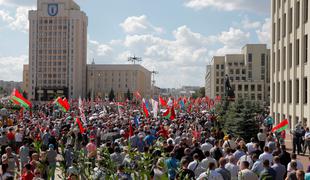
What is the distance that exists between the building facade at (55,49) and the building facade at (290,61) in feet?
337

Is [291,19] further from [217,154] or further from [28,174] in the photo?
[28,174]

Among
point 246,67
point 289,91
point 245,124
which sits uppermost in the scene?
point 246,67

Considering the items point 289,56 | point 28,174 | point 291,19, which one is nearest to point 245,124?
point 289,56

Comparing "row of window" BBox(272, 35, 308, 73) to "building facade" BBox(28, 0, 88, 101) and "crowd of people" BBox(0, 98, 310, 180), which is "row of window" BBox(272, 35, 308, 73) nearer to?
"crowd of people" BBox(0, 98, 310, 180)

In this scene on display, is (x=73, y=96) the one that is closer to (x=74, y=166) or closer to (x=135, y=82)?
(x=135, y=82)

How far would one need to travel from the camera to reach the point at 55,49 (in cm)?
13825

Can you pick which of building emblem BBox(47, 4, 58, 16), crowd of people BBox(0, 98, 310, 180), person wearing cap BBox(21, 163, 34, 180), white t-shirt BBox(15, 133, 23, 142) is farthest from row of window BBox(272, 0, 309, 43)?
building emblem BBox(47, 4, 58, 16)

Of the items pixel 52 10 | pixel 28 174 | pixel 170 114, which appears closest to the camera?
pixel 28 174

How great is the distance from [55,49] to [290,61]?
112654mm

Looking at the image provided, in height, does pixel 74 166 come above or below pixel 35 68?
below

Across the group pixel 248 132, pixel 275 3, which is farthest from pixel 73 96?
pixel 248 132

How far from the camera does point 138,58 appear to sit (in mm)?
139375

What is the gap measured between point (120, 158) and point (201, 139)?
7.45m

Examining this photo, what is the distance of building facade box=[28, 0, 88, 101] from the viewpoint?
136 m
